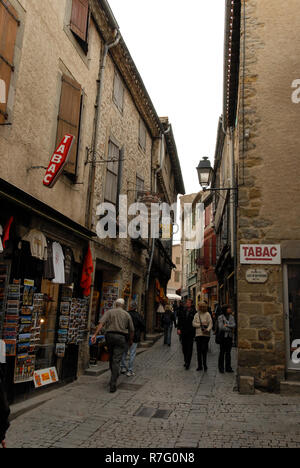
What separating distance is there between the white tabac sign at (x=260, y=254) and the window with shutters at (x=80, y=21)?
5884mm

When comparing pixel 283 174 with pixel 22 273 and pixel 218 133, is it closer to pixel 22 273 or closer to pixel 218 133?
pixel 22 273

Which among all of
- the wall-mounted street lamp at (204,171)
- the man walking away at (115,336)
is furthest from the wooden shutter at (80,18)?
the man walking away at (115,336)

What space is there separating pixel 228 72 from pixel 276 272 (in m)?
6.18

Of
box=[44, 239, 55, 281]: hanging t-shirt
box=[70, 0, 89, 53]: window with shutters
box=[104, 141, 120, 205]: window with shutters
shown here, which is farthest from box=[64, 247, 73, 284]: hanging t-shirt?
box=[70, 0, 89, 53]: window with shutters

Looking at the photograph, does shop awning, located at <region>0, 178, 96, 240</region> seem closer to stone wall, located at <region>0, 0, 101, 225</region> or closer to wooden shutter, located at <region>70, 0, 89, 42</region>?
stone wall, located at <region>0, 0, 101, 225</region>

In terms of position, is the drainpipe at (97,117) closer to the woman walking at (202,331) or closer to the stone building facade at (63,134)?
the stone building facade at (63,134)

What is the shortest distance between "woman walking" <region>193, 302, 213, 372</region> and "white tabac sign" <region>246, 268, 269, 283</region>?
2171 mm

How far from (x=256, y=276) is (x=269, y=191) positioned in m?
1.76

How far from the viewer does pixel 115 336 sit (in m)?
7.54

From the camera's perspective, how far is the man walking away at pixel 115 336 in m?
7.34

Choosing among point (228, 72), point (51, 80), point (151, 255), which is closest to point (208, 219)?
point (151, 255)

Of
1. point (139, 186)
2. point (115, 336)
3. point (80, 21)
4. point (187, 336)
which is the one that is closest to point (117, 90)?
point (80, 21)

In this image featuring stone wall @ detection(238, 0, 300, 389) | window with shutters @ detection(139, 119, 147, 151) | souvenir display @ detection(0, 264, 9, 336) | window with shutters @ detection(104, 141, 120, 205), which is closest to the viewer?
souvenir display @ detection(0, 264, 9, 336)

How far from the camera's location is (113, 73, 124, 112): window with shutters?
11.6m
